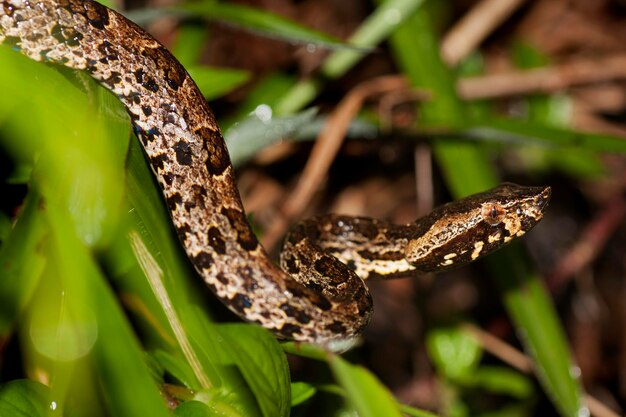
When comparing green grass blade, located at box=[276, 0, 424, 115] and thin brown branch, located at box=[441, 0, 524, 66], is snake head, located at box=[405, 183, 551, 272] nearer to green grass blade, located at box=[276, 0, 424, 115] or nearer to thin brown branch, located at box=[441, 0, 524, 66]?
green grass blade, located at box=[276, 0, 424, 115]

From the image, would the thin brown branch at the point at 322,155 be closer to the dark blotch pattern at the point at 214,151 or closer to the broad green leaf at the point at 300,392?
the dark blotch pattern at the point at 214,151

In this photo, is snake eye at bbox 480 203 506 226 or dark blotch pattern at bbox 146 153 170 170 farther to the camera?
snake eye at bbox 480 203 506 226

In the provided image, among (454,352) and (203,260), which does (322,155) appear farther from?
(203,260)

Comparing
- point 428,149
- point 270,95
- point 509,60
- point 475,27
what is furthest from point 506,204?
point 509,60

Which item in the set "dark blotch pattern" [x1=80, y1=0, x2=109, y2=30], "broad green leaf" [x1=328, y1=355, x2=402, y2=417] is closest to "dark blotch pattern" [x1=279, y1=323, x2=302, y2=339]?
"broad green leaf" [x1=328, y1=355, x2=402, y2=417]

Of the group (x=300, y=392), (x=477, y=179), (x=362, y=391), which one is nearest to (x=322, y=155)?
(x=477, y=179)

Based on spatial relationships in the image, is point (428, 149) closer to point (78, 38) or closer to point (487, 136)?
point (487, 136)
